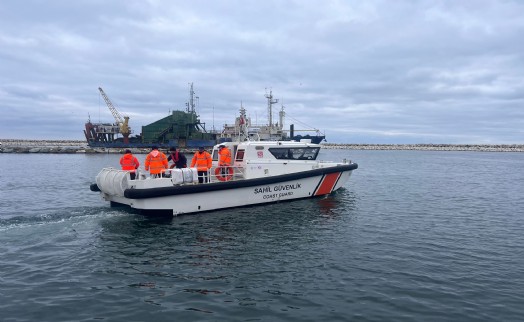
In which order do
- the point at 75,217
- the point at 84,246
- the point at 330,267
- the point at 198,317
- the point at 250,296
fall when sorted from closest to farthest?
the point at 198,317 → the point at 250,296 → the point at 330,267 → the point at 84,246 → the point at 75,217

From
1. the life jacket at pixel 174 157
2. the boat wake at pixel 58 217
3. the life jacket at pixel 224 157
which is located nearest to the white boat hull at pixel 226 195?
the boat wake at pixel 58 217

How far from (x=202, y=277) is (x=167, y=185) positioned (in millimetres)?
5170

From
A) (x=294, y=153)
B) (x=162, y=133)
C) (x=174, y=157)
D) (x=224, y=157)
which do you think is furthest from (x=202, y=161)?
(x=162, y=133)

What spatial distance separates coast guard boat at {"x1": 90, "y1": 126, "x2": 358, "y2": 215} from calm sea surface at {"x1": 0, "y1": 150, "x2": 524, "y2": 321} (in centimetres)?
51

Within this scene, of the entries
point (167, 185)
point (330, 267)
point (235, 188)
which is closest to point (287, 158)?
point (235, 188)

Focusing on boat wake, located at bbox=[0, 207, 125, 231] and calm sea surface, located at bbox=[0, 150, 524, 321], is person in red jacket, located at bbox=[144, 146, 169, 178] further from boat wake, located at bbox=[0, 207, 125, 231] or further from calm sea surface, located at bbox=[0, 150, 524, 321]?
boat wake, located at bbox=[0, 207, 125, 231]

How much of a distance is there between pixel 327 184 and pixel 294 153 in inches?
83.7

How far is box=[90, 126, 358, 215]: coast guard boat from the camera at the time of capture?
450 inches

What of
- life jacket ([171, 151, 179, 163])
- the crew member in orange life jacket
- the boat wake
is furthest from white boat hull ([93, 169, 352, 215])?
life jacket ([171, 151, 179, 163])

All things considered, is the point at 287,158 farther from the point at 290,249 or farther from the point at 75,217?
the point at 75,217

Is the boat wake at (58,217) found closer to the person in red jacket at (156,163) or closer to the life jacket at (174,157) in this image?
the person in red jacket at (156,163)

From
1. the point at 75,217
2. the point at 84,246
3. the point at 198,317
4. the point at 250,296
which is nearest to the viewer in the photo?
the point at 198,317

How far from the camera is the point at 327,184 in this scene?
1576cm

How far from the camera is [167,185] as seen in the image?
11.7 metres
